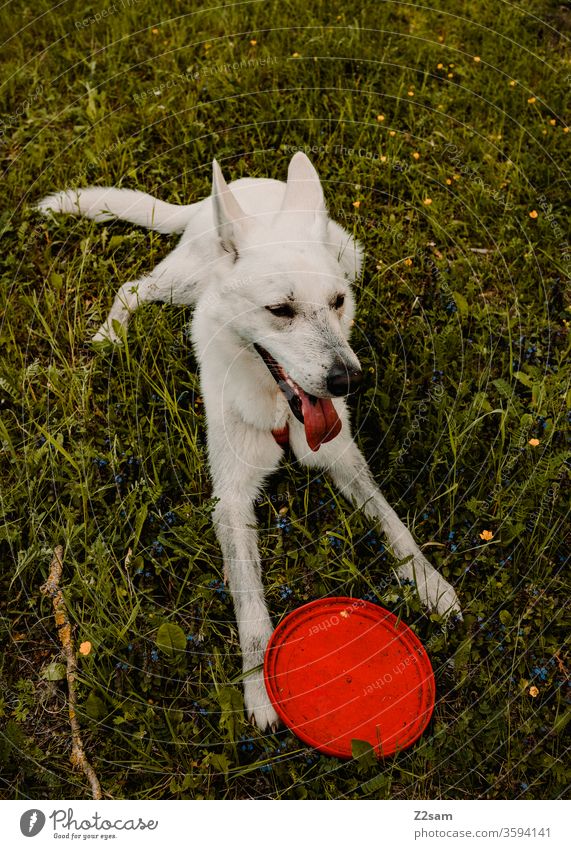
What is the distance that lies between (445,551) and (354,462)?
635 millimetres

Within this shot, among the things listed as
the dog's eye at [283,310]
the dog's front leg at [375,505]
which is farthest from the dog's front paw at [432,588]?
the dog's eye at [283,310]

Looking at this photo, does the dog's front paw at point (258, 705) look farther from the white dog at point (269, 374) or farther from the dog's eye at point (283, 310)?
the dog's eye at point (283, 310)

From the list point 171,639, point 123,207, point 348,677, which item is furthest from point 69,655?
point 123,207

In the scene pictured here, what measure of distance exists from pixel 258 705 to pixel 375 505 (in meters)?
1.11

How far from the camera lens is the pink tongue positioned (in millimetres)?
3037

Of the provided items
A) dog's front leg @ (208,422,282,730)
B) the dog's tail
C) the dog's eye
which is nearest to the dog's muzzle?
the dog's eye

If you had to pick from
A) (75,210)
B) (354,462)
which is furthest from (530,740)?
(75,210)

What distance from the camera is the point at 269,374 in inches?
128

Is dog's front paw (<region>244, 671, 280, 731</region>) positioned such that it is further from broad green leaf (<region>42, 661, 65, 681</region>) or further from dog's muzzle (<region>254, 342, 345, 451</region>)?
dog's muzzle (<region>254, 342, 345, 451</region>)

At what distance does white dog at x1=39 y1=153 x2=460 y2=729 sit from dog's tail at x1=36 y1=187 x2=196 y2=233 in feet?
2.65

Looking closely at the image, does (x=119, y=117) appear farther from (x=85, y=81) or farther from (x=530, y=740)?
(x=530, y=740)

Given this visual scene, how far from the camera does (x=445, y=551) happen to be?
312 cm

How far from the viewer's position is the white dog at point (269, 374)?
9.29 ft
